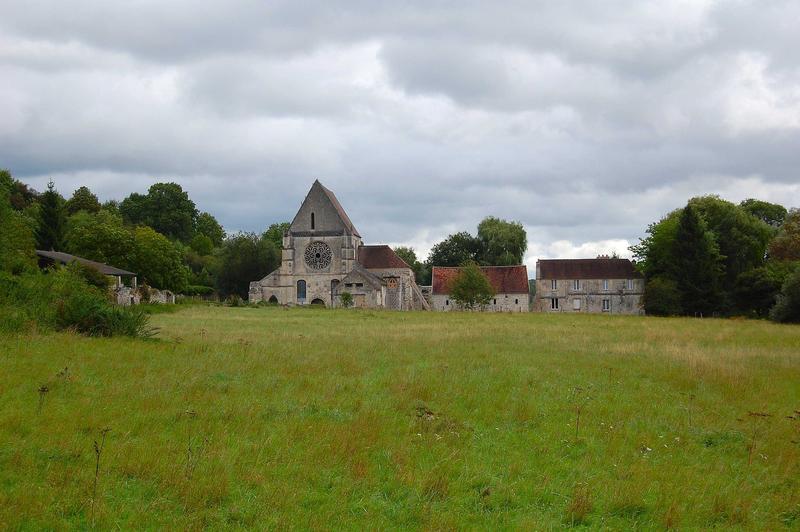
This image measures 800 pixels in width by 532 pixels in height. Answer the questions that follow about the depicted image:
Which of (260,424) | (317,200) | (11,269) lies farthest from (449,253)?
(260,424)

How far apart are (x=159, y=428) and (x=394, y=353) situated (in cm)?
1005

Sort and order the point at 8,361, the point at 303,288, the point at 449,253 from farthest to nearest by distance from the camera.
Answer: the point at 449,253
the point at 303,288
the point at 8,361

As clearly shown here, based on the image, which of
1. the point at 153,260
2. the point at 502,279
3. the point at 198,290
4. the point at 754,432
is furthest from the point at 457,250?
the point at 754,432

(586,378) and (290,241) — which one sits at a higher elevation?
(290,241)

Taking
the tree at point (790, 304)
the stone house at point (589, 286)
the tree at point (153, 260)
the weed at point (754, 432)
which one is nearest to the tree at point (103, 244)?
the tree at point (153, 260)

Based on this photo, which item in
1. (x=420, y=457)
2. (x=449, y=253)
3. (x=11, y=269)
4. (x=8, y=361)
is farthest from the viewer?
(x=449, y=253)

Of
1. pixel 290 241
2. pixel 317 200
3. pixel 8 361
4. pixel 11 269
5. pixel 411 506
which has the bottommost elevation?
pixel 411 506

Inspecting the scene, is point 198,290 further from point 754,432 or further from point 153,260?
point 754,432

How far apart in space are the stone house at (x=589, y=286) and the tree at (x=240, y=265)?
109 feet

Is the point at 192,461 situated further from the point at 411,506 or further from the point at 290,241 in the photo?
the point at 290,241

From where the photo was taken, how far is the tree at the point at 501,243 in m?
93.9

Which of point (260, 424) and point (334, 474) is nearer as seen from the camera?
point (334, 474)

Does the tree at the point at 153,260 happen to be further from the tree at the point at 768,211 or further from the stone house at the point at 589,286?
the tree at the point at 768,211

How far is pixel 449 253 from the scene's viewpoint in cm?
9656
